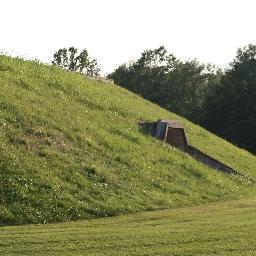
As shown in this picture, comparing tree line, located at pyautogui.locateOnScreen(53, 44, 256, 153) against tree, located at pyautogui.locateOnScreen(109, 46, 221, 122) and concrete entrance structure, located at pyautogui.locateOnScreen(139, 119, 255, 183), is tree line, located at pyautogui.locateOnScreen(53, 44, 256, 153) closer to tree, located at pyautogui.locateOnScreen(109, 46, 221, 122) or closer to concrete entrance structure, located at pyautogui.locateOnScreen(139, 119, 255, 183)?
tree, located at pyautogui.locateOnScreen(109, 46, 221, 122)

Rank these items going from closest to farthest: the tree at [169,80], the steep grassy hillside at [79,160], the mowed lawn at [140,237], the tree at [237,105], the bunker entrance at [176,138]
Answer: the mowed lawn at [140,237], the steep grassy hillside at [79,160], the bunker entrance at [176,138], the tree at [237,105], the tree at [169,80]

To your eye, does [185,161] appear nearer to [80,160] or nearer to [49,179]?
[80,160]

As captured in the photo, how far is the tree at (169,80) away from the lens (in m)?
69.1

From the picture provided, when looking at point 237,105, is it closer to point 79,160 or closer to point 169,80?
point 169,80

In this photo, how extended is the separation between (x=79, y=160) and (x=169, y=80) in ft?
167

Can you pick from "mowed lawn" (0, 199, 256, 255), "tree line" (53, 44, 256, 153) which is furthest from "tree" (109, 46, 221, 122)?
"mowed lawn" (0, 199, 256, 255)

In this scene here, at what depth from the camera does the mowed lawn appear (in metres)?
10.7

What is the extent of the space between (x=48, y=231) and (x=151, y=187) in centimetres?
802

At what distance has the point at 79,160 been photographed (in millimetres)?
20562

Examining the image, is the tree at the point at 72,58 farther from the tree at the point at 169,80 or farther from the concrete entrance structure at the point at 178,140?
the concrete entrance structure at the point at 178,140

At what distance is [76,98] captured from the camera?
94.5 feet

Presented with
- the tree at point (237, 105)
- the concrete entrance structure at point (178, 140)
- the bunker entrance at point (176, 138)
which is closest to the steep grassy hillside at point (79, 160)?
the concrete entrance structure at point (178, 140)

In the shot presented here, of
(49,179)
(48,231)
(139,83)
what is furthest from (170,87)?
(48,231)

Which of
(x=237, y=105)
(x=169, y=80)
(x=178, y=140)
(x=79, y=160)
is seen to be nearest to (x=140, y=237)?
(x=79, y=160)
